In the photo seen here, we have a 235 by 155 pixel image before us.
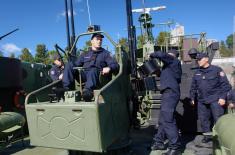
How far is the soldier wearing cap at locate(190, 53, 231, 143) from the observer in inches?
209

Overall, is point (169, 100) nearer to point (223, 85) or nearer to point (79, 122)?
point (223, 85)

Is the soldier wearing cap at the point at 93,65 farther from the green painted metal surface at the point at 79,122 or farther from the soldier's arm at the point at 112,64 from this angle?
the green painted metal surface at the point at 79,122

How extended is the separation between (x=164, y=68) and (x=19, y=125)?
2901 millimetres

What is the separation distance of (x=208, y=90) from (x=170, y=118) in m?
0.80

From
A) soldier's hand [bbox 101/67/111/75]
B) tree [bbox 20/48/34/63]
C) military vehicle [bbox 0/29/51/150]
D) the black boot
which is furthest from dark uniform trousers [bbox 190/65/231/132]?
tree [bbox 20/48/34/63]

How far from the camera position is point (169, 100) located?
16.8 feet

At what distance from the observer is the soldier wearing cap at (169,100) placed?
5008 millimetres

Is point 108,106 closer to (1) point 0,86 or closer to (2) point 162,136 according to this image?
(2) point 162,136

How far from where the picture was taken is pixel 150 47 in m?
12.0

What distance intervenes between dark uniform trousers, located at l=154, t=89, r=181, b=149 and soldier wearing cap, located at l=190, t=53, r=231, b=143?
0.57 metres

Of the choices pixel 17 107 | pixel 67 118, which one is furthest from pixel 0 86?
pixel 67 118

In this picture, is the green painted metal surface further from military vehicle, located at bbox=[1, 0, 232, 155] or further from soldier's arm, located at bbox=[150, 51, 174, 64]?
soldier's arm, located at bbox=[150, 51, 174, 64]

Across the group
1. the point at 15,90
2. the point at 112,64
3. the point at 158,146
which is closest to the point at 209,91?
the point at 158,146

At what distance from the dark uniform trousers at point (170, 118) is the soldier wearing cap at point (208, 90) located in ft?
1.86
